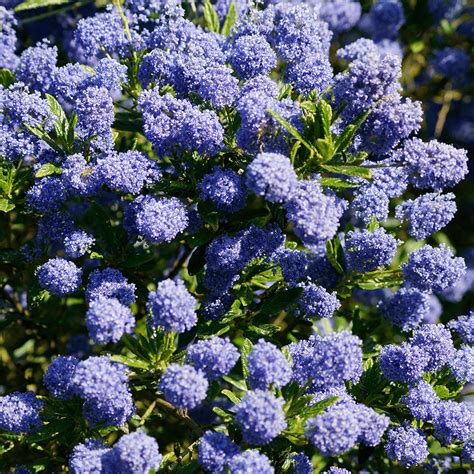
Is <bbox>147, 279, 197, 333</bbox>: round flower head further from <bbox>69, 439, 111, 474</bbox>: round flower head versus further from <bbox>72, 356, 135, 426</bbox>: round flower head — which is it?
<bbox>69, 439, 111, 474</bbox>: round flower head

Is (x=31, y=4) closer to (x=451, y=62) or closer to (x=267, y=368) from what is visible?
(x=267, y=368)

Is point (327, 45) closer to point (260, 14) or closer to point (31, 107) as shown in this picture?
point (260, 14)

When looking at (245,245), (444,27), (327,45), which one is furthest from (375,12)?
(245,245)

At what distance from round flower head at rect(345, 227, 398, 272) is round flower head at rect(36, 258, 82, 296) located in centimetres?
129

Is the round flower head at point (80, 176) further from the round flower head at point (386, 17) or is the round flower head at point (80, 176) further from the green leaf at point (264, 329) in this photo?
the round flower head at point (386, 17)

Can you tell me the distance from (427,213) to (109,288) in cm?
150

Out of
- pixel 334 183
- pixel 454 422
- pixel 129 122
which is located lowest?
pixel 454 422

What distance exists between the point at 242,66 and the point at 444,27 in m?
2.83

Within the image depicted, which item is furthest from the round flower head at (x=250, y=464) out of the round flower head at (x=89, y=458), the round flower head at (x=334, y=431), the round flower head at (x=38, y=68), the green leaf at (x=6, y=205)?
the round flower head at (x=38, y=68)

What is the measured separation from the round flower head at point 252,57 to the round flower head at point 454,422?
1.71 meters

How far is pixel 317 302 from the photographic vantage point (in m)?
3.31

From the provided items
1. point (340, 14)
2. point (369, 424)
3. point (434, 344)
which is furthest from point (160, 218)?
point (340, 14)

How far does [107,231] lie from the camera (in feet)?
11.3

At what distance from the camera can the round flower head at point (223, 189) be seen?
3012mm
